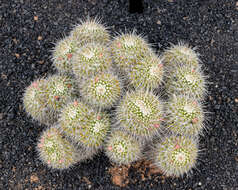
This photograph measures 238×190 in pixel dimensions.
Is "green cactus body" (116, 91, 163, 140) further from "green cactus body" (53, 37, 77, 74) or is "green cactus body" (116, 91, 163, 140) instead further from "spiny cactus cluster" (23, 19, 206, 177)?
"green cactus body" (53, 37, 77, 74)

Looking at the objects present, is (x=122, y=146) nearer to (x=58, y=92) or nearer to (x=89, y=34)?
(x=58, y=92)

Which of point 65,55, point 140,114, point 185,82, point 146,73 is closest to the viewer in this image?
point 140,114

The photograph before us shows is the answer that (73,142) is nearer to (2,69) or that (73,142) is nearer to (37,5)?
(2,69)

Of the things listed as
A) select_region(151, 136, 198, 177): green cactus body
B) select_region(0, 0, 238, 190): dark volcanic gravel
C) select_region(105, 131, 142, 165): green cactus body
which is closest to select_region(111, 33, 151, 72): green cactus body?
select_region(105, 131, 142, 165): green cactus body

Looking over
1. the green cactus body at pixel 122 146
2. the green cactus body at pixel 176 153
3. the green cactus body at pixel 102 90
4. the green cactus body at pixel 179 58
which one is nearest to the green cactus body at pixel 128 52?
the green cactus body at pixel 102 90

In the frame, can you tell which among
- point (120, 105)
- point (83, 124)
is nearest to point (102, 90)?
point (120, 105)

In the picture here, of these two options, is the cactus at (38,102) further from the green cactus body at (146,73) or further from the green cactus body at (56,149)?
the green cactus body at (146,73)

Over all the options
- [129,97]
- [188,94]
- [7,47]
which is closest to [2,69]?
[7,47]
